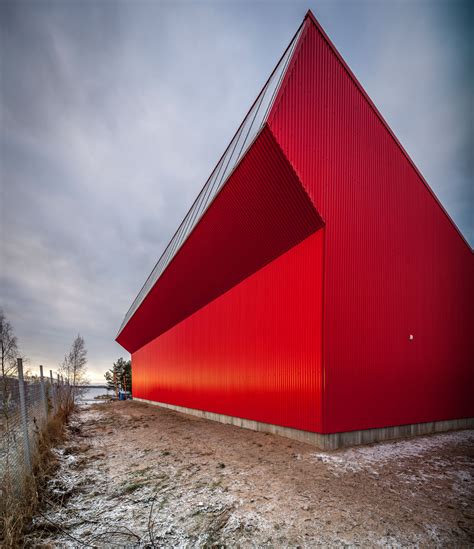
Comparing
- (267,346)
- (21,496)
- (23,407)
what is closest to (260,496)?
(21,496)

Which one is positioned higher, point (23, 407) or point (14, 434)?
point (23, 407)

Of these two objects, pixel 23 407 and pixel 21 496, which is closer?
pixel 21 496

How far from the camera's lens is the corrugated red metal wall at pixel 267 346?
8227 mm

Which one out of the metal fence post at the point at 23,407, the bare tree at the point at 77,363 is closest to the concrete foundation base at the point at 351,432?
the metal fence post at the point at 23,407

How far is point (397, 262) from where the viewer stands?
984cm

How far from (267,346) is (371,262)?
3.75 m

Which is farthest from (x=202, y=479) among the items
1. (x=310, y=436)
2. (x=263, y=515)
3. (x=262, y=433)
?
(x=262, y=433)

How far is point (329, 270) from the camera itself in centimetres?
820

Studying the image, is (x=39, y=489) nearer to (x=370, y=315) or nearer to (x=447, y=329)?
(x=370, y=315)

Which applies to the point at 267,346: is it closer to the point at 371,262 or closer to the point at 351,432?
the point at 351,432

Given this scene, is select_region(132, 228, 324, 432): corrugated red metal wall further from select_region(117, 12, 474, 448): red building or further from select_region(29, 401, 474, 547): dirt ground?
select_region(29, 401, 474, 547): dirt ground

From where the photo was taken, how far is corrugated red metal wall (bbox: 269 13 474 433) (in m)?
8.06

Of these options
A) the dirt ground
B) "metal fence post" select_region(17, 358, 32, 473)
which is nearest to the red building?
the dirt ground

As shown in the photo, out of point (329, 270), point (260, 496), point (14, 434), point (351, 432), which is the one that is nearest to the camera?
point (14, 434)
